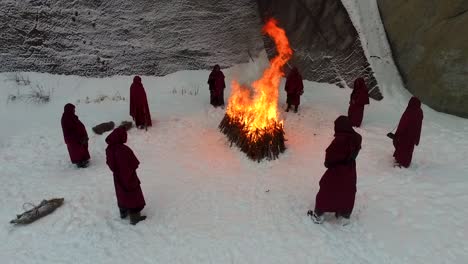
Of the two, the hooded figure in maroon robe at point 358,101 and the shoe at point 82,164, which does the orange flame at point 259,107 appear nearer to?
the hooded figure in maroon robe at point 358,101

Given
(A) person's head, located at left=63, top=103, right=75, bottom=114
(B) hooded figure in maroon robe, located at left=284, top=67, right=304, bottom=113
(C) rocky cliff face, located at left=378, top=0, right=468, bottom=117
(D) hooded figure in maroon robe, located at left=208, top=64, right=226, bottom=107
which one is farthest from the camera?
(D) hooded figure in maroon robe, located at left=208, top=64, right=226, bottom=107

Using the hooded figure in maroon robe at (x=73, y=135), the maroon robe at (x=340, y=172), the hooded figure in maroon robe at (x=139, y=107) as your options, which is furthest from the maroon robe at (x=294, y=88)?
the maroon robe at (x=340, y=172)

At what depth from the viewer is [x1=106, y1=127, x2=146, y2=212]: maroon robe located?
6.76m

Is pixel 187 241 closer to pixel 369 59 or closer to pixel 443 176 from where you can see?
pixel 443 176

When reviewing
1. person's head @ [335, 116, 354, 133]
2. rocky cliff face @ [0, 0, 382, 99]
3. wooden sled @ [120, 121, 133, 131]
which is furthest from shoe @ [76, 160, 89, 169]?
rocky cliff face @ [0, 0, 382, 99]

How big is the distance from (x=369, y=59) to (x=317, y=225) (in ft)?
28.0

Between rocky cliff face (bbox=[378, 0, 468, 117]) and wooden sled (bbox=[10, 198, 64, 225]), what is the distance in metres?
9.90

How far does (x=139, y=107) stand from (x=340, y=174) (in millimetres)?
6337

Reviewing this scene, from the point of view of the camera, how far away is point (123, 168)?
684cm

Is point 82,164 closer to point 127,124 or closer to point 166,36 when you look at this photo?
point 127,124

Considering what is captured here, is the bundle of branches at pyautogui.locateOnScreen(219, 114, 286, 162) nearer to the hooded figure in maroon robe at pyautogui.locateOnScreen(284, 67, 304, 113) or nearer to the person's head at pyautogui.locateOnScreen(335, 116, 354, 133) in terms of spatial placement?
the hooded figure in maroon robe at pyautogui.locateOnScreen(284, 67, 304, 113)

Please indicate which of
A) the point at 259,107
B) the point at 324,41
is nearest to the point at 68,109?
the point at 259,107

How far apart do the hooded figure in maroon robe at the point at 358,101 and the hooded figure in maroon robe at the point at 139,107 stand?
17.5 ft

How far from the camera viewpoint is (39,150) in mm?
10398
